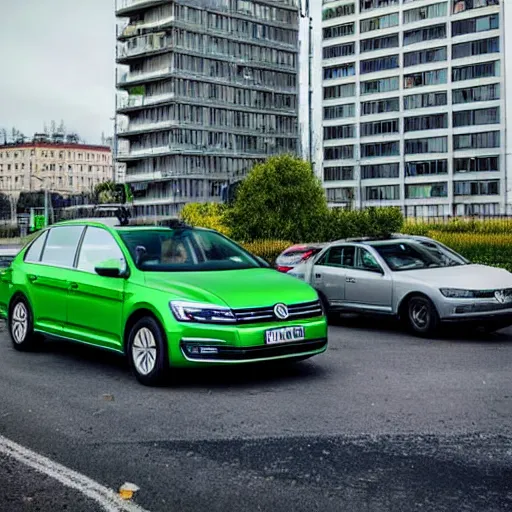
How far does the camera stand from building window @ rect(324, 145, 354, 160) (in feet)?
352

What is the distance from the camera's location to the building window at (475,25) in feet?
305

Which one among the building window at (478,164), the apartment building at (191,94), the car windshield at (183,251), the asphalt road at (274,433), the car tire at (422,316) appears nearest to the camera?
the asphalt road at (274,433)

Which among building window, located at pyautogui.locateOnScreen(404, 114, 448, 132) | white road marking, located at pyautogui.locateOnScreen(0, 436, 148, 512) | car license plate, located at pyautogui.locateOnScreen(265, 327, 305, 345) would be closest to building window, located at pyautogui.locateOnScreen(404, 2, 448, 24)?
building window, located at pyautogui.locateOnScreen(404, 114, 448, 132)

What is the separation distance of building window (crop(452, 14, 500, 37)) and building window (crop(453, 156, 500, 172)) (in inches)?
538

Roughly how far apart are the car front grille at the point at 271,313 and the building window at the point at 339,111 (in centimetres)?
10024

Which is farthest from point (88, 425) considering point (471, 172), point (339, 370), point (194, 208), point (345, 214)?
point (471, 172)

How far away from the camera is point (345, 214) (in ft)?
105

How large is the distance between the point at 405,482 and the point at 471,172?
93362 mm

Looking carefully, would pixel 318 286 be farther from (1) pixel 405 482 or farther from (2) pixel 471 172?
(2) pixel 471 172

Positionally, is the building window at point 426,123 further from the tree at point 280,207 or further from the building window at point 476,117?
the tree at point 280,207

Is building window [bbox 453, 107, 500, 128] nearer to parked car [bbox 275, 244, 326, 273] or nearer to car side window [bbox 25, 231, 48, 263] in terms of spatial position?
parked car [bbox 275, 244, 326, 273]

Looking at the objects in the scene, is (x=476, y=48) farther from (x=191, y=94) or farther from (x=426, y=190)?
(x=191, y=94)

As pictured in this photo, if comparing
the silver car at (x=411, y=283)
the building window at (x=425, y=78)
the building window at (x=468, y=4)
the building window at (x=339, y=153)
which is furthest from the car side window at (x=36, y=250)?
the building window at (x=339, y=153)

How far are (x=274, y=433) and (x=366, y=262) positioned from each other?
7.50m
